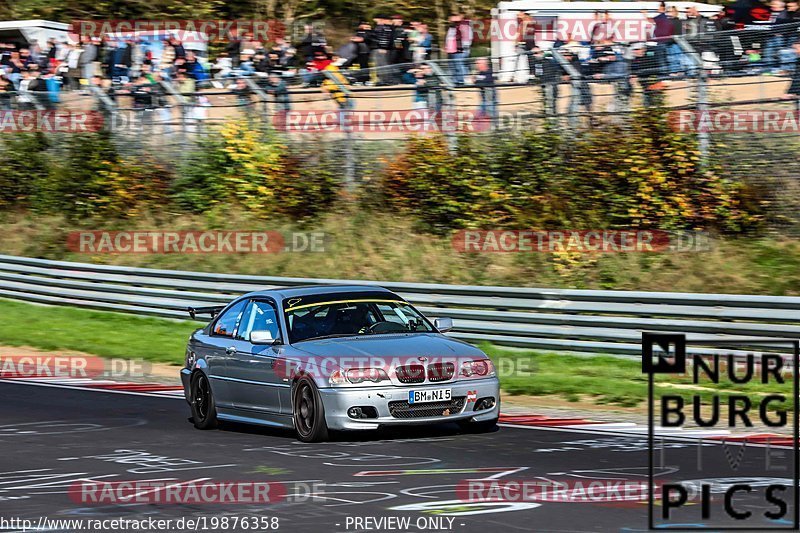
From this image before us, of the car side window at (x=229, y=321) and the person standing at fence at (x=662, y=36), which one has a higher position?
the person standing at fence at (x=662, y=36)

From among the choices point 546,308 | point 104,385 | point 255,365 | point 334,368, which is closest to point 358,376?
point 334,368

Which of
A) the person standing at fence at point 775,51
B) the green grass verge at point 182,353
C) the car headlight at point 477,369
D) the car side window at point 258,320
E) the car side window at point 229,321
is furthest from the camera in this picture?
the person standing at fence at point 775,51

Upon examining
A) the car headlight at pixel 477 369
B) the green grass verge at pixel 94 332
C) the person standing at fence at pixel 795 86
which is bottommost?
the green grass verge at pixel 94 332

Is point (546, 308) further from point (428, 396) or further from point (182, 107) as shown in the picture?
point (182, 107)

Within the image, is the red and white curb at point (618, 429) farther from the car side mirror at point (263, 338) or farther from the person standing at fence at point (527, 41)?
the person standing at fence at point (527, 41)

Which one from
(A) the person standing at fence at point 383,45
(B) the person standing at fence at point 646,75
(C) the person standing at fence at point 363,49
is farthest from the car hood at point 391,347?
(C) the person standing at fence at point 363,49

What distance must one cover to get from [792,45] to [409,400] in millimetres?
9758

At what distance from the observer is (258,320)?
11758mm

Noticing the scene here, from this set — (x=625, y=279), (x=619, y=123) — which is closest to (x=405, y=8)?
(x=619, y=123)

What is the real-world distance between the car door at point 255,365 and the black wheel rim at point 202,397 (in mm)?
505

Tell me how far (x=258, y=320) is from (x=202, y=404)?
109cm

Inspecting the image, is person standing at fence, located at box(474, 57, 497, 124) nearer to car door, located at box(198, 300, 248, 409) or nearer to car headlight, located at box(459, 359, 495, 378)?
car door, located at box(198, 300, 248, 409)

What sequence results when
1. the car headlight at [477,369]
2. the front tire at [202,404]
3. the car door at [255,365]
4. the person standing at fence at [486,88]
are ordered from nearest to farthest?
the car headlight at [477,369] → the car door at [255,365] → the front tire at [202,404] → the person standing at fence at [486,88]

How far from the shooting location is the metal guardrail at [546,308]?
48.6ft
